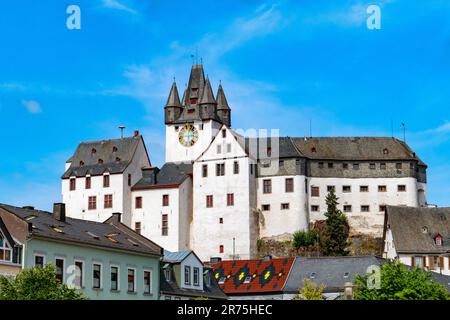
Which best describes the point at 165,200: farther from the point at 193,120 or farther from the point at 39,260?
the point at 39,260

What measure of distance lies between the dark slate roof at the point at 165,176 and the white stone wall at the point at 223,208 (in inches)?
86.8

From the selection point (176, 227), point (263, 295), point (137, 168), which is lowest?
point (263, 295)

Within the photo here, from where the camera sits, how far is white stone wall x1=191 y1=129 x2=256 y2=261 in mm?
105750

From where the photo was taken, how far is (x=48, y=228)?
172 ft

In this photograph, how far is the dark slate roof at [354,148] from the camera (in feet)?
368

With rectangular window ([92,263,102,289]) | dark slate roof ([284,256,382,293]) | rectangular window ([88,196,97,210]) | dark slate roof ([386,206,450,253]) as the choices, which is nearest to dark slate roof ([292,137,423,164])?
dark slate roof ([386,206,450,253])

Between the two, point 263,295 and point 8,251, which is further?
point 263,295

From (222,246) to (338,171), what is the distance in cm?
1683

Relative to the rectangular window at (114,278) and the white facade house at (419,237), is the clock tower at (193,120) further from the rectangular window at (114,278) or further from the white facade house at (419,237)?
the rectangular window at (114,278)

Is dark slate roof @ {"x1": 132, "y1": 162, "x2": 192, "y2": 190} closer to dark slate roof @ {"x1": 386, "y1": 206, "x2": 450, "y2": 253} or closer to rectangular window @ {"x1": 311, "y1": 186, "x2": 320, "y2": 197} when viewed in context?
rectangular window @ {"x1": 311, "y1": 186, "x2": 320, "y2": 197}

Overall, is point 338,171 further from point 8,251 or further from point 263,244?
point 8,251

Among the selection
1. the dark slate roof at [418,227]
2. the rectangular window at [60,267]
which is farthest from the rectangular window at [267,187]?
the rectangular window at [60,267]
